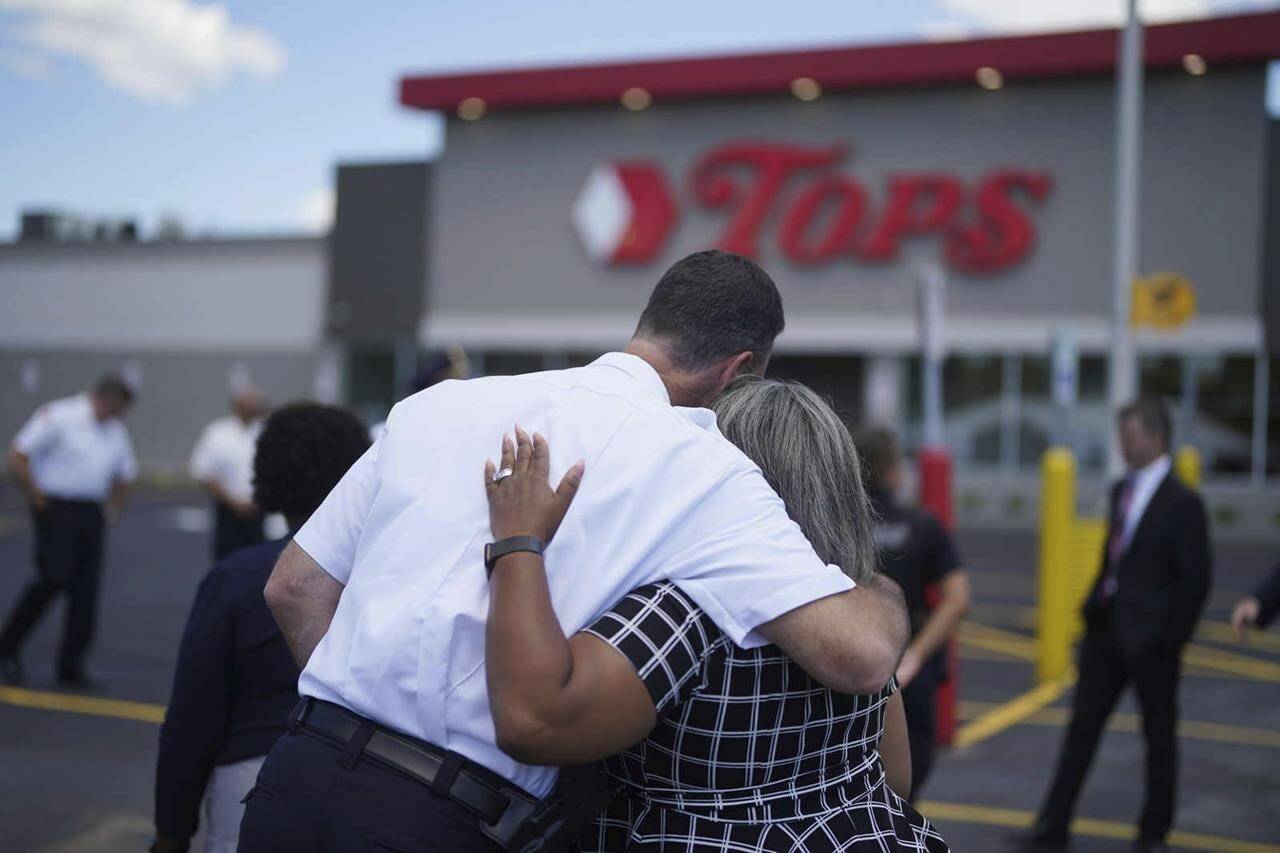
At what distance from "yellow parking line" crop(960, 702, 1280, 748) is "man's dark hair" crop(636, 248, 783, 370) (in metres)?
6.28

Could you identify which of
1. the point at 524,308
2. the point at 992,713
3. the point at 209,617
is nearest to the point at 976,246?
the point at 524,308

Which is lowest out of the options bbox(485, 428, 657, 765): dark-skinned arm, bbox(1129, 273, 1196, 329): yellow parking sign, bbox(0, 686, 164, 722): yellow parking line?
bbox(0, 686, 164, 722): yellow parking line

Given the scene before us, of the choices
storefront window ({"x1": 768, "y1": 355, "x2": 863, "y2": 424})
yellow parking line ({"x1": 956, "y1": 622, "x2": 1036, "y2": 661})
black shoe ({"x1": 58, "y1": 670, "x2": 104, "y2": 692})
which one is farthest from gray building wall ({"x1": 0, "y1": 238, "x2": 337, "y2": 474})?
black shoe ({"x1": 58, "y1": 670, "x2": 104, "y2": 692})

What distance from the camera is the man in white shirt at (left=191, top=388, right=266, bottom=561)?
345 inches

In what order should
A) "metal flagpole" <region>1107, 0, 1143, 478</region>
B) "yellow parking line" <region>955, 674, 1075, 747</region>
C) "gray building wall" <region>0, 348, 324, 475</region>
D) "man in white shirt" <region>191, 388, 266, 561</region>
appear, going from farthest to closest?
1. "gray building wall" <region>0, 348, 324, 475</region>
2. "metal flagpole" <region>1107, 0, 1143, 478</region>
3. "man in white shirt" <region>191, 388, 266, 561</region>
4. "yellow parking line" <region>955, 674, 1075, 747</region>

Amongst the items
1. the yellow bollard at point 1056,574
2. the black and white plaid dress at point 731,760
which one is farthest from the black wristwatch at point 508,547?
the yellow bollard at point 1056,574

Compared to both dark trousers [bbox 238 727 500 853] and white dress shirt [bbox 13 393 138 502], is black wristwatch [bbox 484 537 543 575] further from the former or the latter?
white dress shirt [bbox 13 393 138 502]

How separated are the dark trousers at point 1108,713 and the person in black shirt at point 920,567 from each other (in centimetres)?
103

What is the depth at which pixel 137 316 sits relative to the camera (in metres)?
33.2

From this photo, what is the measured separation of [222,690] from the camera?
10.6ft

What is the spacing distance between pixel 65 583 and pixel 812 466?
7538 mm

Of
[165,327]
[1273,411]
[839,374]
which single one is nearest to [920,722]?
[1273,411]

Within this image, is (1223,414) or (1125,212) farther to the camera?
(1223,414)

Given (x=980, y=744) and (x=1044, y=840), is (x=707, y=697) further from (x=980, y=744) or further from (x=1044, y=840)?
(x=980, y=744)
